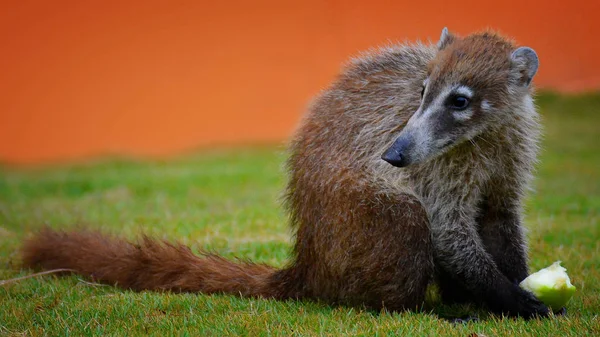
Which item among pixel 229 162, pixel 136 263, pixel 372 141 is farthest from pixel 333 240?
pixel 229 162

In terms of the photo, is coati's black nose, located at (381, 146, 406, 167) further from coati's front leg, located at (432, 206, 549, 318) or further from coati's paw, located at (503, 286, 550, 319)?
coati's paw, located at (503, 286, 550, 319)

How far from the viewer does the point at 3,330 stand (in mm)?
5148

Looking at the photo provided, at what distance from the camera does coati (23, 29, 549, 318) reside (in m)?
5.36

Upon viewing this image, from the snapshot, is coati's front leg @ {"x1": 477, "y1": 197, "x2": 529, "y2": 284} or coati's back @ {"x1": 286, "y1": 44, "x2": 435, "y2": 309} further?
coati's front leg @ {"x1": 477, "y1": 197, "x2": 529, "y2": 284}

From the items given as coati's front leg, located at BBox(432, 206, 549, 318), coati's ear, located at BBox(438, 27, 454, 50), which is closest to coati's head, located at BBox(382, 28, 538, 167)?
coati's ear, located at BBox(438, 27, 454, 50)

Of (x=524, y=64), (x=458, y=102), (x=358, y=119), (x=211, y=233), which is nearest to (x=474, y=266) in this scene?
(x=458, y=102)

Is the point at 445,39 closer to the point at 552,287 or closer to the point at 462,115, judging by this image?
the point at 462,115

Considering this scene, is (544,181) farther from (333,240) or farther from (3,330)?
(3,330)

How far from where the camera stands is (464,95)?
5.39 m

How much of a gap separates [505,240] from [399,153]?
55.6 inches

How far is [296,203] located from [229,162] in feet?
43.6

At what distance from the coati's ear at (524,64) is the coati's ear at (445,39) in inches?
20.4

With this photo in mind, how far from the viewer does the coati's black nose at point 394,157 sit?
16.9ft

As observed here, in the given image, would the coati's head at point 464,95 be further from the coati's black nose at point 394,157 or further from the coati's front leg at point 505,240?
the coati's front leg at point 505,240
